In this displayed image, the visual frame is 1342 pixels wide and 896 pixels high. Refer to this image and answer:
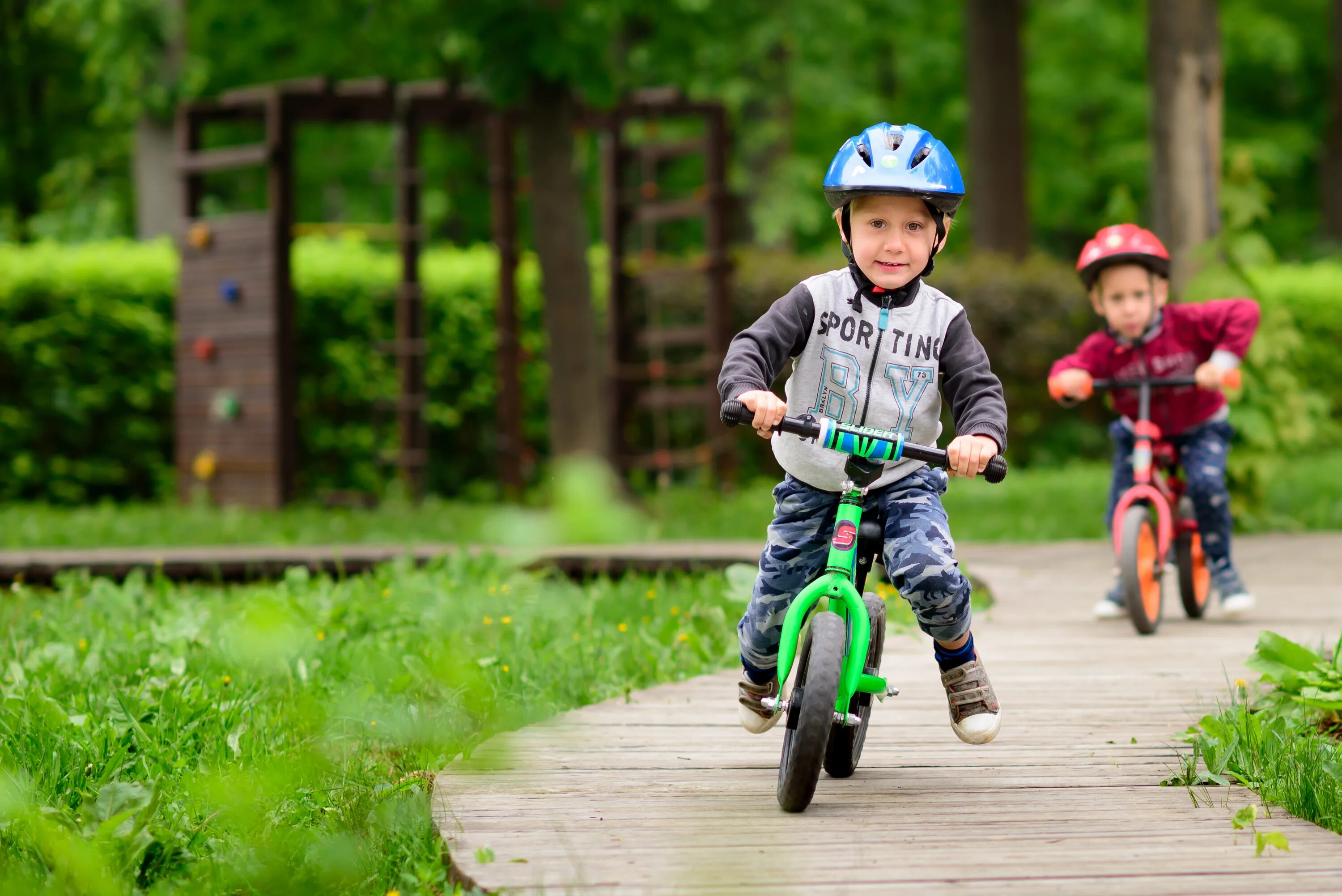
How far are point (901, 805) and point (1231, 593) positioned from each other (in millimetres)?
3564

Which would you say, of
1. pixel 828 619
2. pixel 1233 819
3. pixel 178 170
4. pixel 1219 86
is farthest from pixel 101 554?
pixel 1219 86

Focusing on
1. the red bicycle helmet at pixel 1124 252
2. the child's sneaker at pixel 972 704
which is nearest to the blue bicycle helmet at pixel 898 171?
the child's sneaker at pixel 972 704

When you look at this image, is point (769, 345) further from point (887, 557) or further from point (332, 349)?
point (332, 349)

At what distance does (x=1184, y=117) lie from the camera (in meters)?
11.1

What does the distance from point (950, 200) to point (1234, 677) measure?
2310 millimetres

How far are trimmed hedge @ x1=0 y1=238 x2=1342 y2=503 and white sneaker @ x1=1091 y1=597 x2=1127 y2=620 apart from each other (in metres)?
6.65

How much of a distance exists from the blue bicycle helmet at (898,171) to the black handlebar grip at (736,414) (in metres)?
0.63

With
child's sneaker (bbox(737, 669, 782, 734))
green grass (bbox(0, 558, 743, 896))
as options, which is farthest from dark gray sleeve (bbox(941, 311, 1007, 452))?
green grass (bbox(0, 558, 743, 896))

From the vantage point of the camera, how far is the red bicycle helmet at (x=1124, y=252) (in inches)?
241

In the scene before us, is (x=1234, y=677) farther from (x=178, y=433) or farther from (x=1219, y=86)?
(x=178, y=433)

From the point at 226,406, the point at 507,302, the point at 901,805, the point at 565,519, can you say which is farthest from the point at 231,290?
the point at 901,805

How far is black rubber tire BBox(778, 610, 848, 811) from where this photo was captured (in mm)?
3314

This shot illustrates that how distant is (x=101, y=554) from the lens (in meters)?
8.62

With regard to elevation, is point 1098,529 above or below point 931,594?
below
